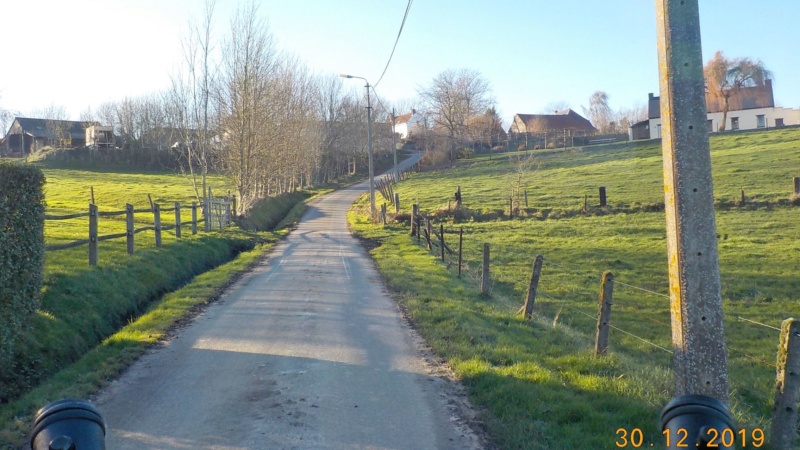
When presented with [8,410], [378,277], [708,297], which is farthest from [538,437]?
[378,277]

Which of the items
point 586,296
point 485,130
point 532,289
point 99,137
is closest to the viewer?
point 532,289

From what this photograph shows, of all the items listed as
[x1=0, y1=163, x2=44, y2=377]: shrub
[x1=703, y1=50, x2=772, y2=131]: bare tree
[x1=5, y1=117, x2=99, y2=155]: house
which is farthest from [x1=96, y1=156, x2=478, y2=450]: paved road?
[x1=5, y1=117, x2=99, y2=155]: house

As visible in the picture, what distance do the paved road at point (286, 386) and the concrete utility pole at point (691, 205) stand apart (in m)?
1.94

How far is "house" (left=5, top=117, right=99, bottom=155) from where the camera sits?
8750 centimetres

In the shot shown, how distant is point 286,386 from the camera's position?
6969 mm

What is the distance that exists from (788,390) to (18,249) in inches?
333

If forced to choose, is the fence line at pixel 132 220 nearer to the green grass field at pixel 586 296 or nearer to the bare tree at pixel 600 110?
the green grass field at pixel 586 296

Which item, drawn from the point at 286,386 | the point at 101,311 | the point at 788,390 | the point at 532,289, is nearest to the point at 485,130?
the point at 532,289

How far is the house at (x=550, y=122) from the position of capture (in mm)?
106062

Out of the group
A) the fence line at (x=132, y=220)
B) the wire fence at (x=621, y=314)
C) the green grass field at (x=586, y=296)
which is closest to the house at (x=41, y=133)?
the green grass field at (x=586, y=296)

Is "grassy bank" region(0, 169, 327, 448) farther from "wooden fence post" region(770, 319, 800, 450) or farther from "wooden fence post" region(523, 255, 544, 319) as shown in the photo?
"wooden fence post" region(770, 319, 800, 450)

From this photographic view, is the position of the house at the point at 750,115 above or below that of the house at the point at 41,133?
below

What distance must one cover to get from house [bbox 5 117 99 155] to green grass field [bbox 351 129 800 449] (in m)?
60.9

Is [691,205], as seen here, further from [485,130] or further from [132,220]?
[485,130]
